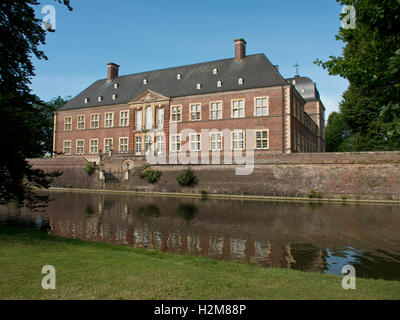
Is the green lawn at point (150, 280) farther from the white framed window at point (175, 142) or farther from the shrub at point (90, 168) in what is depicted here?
the shrub at point (90, 168)

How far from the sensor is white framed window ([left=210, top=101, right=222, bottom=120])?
33.7m

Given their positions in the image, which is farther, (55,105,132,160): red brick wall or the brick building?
(55,105,132,160): red brick wall

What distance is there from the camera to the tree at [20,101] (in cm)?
940

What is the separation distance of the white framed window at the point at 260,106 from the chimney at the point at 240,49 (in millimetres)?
6776

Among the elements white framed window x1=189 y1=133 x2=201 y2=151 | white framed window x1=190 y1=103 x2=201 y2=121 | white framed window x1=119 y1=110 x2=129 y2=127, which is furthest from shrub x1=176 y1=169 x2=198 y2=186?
white framed window x1=119 y1=110 x2=129 y2=127

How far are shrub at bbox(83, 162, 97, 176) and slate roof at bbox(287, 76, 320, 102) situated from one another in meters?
38.7

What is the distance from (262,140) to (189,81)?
1210 centimetres

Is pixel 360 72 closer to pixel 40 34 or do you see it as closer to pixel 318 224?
pixel 318 224

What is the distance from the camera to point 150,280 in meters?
5.16

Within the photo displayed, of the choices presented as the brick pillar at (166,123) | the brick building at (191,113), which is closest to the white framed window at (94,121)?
the brick building at (191,113)

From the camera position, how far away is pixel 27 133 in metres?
9.33

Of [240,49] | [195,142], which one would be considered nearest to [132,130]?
[195,142]

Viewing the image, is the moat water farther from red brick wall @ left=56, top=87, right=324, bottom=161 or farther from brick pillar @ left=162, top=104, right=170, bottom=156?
brick pillar @ left=162, top=104, right=170, bottom=156
